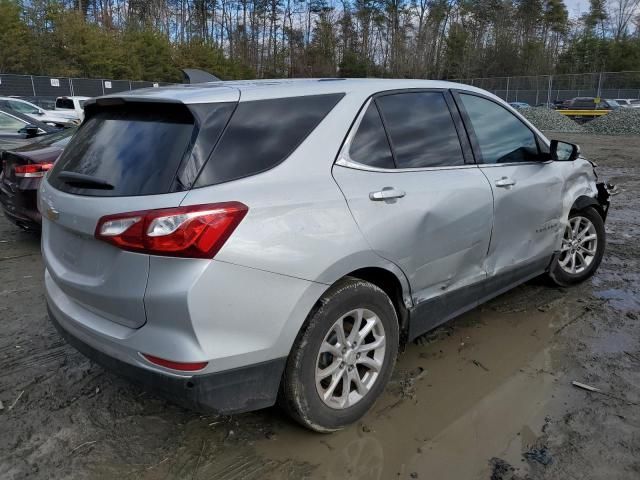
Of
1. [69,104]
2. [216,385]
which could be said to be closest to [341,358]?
[216,385]

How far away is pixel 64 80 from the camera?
30.1 meters

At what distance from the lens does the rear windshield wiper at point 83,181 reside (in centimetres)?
238

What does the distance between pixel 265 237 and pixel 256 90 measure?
0.78 meters

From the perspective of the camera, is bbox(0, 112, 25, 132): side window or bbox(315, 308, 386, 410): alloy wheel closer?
bbox(315, 308, 386, 410): alloy wheel

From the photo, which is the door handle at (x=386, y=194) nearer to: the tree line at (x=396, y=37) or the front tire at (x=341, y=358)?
the front tire at (x=341, y=358)

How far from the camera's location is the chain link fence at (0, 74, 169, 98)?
1099 inches

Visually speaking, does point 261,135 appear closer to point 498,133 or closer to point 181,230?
point 181,230

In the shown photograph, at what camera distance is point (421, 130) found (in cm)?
317

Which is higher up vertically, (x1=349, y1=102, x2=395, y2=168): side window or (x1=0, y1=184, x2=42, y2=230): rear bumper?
(x1=349, y1=102, x2=395, y2=168): side window

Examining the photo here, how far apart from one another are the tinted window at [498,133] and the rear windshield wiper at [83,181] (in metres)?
2.35

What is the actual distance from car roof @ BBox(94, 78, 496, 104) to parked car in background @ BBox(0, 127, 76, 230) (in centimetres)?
329

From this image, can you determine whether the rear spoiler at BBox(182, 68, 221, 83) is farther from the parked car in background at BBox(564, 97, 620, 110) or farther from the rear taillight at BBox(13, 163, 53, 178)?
the parked car in background at BBox(564, 97, 620, 110)

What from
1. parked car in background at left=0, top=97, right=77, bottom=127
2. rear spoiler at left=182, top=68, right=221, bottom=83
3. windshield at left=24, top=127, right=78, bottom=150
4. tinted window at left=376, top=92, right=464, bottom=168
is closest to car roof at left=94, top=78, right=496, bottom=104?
tinted window at left=376, top=92, right=464, bottom=168

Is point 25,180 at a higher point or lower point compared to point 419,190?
lower
